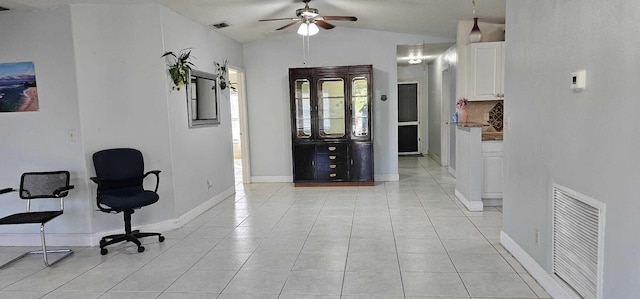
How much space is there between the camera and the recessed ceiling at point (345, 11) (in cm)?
428

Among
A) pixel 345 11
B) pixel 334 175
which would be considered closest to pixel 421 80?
pixel 334 175

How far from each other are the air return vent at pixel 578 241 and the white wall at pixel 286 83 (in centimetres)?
427

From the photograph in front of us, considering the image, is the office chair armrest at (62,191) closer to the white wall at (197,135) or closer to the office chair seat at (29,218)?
the office chair seat at (29,218)

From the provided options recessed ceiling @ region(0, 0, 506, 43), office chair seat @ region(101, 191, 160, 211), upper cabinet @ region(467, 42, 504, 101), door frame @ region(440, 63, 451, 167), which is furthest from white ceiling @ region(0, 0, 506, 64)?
door frame @ region(440, 63, 451, 167)

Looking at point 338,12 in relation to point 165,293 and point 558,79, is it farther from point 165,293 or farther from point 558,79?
point 165,293

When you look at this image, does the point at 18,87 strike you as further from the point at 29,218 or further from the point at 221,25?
the point at 221,25

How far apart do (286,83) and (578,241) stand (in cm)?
520

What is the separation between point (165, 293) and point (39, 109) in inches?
94.2

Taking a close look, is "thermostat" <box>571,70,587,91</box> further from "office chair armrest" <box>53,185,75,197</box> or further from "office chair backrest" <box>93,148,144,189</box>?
"office chair armrest" <box>53,185,75,197</box>

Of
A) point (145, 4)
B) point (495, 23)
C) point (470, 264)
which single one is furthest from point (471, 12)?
point (145, 4)

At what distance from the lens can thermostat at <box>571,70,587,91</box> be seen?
81.3 inches

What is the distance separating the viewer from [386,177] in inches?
265

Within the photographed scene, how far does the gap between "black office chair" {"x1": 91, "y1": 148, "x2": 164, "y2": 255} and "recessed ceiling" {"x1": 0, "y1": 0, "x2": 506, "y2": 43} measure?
147 cm

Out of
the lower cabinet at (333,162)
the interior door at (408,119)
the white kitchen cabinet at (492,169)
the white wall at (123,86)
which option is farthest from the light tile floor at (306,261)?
the interior door at (408,119)
